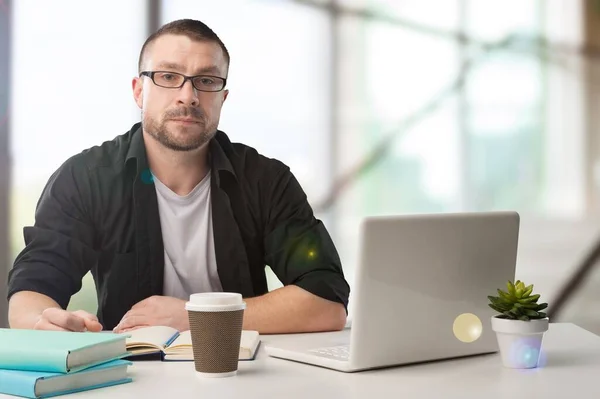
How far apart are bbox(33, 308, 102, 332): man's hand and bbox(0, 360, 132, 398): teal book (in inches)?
8.5

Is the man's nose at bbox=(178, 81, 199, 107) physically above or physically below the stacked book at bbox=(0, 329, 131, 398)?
above

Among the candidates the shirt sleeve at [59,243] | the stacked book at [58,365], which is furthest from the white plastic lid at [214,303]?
the shirt sleeve at [59,243]

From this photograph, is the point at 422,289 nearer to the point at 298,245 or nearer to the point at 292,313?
the point at 292,313

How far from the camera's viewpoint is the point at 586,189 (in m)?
3.97

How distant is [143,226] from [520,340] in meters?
1.03

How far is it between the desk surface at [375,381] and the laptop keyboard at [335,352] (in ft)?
0.12

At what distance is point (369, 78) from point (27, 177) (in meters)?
1.54

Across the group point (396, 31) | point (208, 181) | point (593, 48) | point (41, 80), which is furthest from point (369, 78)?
point (208, 181)

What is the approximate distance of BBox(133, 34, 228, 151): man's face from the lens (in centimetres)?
199

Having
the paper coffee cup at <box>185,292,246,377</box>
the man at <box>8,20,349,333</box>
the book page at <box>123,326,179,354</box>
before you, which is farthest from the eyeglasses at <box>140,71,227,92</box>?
the paper coffee cup at <box>185,292,246,377</box>

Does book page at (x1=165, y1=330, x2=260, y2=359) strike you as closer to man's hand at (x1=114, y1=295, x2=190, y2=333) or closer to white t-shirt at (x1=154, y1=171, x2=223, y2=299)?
man's hand at (x1=114, y1=295, x2=190, y2=333)

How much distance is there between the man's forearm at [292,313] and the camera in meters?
1.64

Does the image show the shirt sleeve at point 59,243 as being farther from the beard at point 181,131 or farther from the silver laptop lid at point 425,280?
the silver laptop lid at point 425,280

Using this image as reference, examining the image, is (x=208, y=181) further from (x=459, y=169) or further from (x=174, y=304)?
(x=459, y=169)
